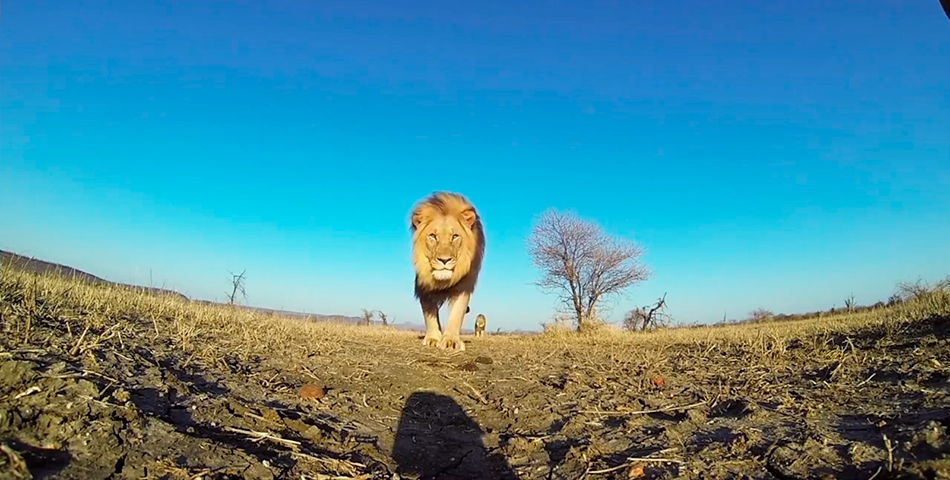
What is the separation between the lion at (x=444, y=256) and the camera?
8359 mm

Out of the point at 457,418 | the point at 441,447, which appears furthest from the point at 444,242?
the point at 441,447

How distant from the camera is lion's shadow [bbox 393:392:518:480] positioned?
8.71 feet

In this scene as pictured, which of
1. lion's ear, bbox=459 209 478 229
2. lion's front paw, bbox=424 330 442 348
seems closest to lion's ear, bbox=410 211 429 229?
lion's ear, bbox=459 209 478 229

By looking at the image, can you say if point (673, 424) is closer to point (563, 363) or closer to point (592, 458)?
point (592, 458)

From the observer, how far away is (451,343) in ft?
25.8

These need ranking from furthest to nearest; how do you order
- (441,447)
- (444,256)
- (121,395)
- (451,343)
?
1. (444,256)
2. (451,343)
3. (441,447)
4. (121,395)

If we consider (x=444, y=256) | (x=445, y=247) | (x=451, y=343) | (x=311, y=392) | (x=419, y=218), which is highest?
(x=419, y=218)

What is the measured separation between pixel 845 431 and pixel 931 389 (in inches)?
37.7

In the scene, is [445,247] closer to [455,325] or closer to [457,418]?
[455,325]

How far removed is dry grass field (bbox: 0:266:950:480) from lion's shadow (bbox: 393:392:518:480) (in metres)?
0.02

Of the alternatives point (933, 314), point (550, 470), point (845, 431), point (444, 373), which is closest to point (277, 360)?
point (444, 373)

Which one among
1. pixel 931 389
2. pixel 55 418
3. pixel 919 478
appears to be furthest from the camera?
pixel 931 389

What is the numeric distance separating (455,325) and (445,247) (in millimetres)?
1242

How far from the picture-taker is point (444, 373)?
540cm
